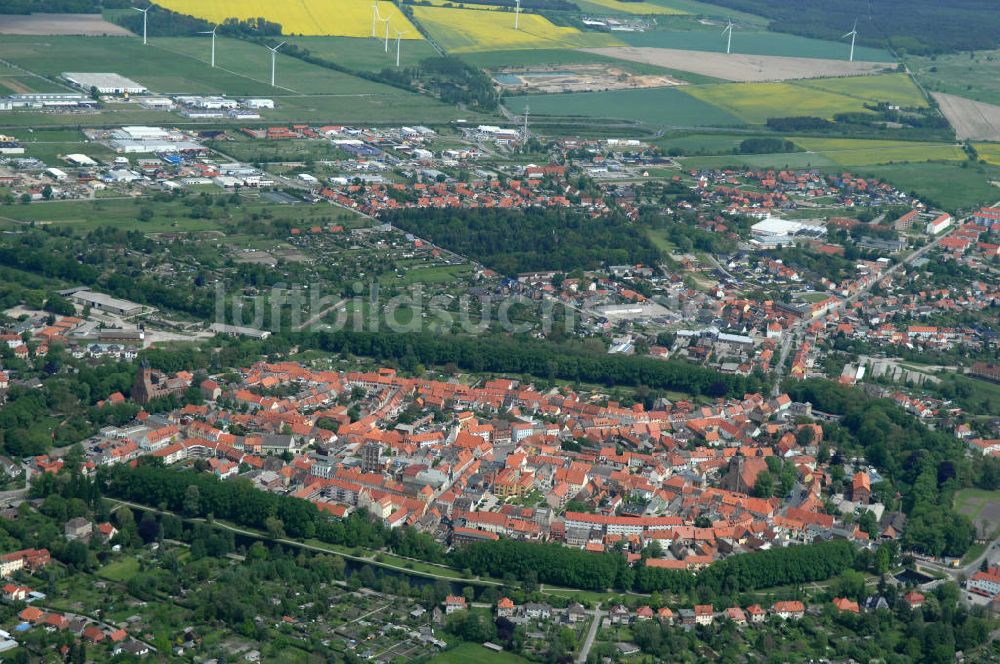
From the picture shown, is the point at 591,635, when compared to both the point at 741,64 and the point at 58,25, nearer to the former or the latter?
the point at 58,25

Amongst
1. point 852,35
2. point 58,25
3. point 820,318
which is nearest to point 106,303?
point 820,318

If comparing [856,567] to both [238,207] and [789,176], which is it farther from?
[789,176]

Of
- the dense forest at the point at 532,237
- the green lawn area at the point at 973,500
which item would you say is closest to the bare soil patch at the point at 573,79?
the dense forest at the point at 532,237

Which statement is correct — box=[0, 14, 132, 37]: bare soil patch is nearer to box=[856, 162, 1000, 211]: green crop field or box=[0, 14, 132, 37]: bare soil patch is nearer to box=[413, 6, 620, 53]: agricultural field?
box=[413, 6, 620, 53]: agricultural field

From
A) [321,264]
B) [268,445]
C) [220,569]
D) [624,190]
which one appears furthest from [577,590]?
[624,190]

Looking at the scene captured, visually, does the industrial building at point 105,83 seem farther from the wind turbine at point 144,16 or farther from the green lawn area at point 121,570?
the green lawn area at point 121,570

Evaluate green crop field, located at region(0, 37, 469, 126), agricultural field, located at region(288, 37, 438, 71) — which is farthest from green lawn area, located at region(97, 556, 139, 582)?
agricultural field, located at region(288, 37, 438, 71)
